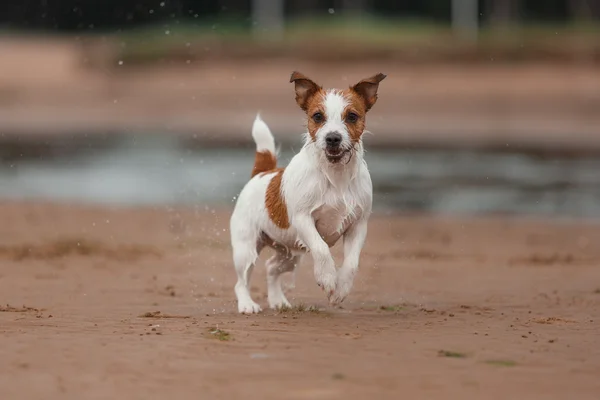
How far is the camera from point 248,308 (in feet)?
24.3

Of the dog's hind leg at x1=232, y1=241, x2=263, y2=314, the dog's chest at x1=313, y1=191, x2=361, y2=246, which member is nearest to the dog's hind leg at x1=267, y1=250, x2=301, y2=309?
the dog's hind leg at x1=232, y1=241, x2=263, y2=314

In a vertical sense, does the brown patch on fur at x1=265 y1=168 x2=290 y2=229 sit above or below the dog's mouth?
below

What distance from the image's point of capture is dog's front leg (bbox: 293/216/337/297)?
6.97 m

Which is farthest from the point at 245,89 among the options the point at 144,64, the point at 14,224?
the point at 14,224

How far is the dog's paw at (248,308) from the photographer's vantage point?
7.38m

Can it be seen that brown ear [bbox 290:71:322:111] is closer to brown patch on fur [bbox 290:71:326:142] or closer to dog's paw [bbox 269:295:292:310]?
brown patch on fur [bbox 290:71:326:142]

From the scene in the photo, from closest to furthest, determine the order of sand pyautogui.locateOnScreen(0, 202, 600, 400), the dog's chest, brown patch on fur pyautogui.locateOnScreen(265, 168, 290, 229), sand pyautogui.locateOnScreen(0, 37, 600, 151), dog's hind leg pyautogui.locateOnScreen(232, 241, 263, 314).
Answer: sand pyautogui.locateOnScreen(0, 202, 600, 400) → the dog's chest → brown patch on fur pyautogui.locateOnScreen(265, 168, 290, 229) → dog's hind leg pyautogui.locateOnScreen(232, 241, 263, 314) → sand pyautogui.locateOnScreen(0, 37, 600, 151)

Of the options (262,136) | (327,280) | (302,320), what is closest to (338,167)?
(327,280)

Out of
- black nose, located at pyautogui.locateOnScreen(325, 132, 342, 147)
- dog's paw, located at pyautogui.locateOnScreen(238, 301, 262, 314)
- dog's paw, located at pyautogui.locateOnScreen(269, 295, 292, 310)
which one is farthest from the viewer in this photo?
dog's paw, located at pyautogui.locateOnScreen(269, 295, 292, 310)

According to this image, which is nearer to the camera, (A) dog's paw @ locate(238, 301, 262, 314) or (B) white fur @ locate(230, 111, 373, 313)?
(B) white fur @ locate(230, 111, 373, 313)

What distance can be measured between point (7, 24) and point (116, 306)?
137 ft

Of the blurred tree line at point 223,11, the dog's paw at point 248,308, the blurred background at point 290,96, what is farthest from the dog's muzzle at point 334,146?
the blurred tree line at point 223,11

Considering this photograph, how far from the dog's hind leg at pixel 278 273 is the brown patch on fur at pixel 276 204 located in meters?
0.48

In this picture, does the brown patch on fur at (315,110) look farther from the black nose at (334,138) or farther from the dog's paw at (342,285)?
the dog's paw at (342,285)
